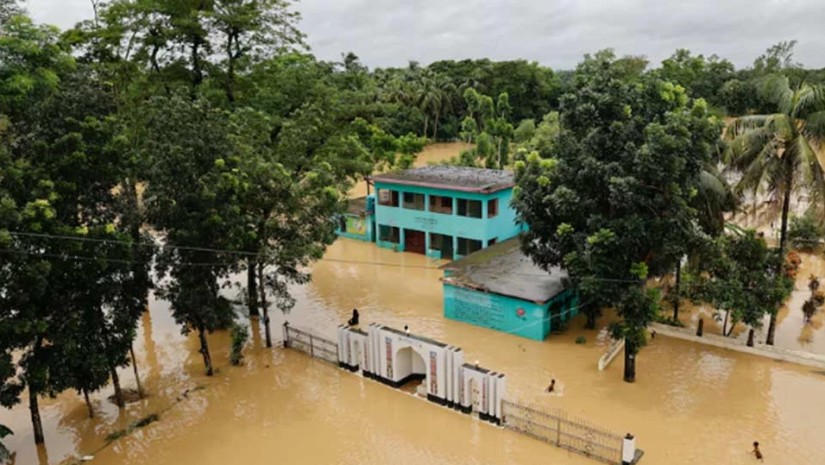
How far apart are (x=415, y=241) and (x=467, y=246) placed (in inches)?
129

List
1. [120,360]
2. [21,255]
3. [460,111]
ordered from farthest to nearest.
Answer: [460,111], [120,360], [21,255]

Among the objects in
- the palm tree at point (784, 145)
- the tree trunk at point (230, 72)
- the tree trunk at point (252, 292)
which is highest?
the tree trunk at point (230, 72)

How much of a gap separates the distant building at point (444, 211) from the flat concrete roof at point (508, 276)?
138 inches

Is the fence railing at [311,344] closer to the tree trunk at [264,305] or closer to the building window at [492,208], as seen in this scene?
the tree trunk at [264,305]

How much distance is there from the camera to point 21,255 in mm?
12953

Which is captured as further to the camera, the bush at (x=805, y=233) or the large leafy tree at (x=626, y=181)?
the bush at (x=805, y=233)

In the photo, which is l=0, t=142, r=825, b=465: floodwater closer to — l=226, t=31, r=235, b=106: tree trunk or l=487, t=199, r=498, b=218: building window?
l=487, t=199, r=498, b=218: building window

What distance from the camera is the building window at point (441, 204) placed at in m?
30.2

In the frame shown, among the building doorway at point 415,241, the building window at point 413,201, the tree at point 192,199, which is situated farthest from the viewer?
the building doorway at point 415,241

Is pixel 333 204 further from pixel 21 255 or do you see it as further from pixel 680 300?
pixel 680 300

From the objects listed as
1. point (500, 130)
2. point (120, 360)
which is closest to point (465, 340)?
point (120, 360)

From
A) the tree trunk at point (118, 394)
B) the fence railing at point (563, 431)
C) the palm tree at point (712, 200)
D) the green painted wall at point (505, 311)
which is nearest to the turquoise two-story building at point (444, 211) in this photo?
the green painted wall at point (505, 311)

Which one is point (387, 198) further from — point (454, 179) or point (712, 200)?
point (712, 200)

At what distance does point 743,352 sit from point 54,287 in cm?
1948
